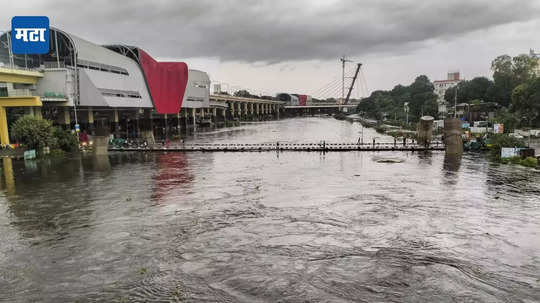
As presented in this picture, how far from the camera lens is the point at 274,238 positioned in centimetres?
1802

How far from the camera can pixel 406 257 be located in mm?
15656

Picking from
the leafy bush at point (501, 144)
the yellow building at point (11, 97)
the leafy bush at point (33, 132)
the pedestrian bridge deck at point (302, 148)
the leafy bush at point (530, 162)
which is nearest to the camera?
the leafy bush at point (530, 162)

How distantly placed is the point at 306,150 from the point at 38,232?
36.9m

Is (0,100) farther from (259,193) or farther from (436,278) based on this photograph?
(436,278)

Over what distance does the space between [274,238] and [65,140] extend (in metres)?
45.0

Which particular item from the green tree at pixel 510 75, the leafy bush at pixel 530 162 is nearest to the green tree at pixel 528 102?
the green tree at pixel 510 75

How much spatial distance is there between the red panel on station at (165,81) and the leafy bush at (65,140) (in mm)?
36835

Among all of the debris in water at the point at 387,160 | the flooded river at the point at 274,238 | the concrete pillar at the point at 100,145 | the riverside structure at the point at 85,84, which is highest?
the riverside structure at the point at 85,84

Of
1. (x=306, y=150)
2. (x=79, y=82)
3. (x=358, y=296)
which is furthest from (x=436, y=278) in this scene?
(x=79, y=82)

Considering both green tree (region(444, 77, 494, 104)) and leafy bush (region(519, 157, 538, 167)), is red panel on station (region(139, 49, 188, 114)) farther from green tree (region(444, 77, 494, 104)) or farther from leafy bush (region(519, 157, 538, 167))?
green tree (region(444, 77, 494, 104))

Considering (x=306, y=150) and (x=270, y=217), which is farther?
(x=306, y=150)

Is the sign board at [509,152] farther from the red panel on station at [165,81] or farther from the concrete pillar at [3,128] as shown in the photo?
the red panel on station at [165,81]

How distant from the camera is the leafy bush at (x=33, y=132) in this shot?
46.7 metres

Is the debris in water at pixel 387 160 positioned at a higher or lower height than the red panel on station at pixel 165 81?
lower
